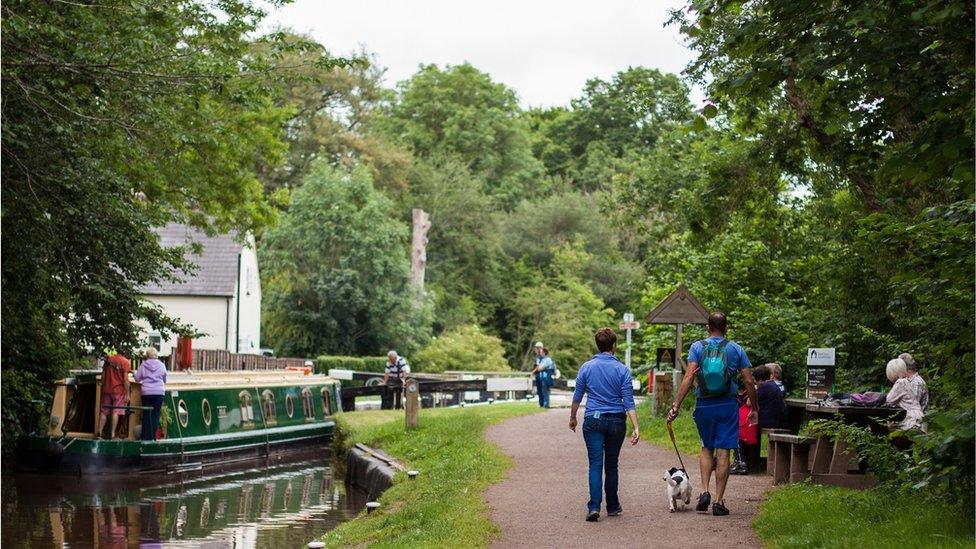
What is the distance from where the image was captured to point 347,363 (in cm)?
4447

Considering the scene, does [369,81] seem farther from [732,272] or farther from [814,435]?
[814,435]

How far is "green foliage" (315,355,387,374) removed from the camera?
44.0 meters

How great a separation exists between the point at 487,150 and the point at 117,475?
1869 inches

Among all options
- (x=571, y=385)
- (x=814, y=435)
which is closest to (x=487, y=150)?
(x=571, y=385)

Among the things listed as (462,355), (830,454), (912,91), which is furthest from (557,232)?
(912,91)

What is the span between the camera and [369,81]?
58.8 meters

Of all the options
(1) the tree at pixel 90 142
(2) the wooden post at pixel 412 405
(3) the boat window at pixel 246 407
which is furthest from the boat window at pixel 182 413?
(2) the wooden post at pixel 412 405

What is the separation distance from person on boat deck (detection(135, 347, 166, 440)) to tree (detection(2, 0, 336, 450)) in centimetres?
196

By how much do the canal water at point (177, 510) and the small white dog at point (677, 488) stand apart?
184 inches

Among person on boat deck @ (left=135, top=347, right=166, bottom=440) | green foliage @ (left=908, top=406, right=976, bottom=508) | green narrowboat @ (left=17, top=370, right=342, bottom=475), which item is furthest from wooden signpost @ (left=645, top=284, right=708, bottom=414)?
green foliage @ (left=908, top=406, right=976, bottom=508)

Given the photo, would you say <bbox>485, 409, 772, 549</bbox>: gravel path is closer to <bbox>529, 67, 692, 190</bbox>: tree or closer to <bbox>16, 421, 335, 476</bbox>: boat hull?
<bbox>16, 421, 335, 476</bbox>: boat hull

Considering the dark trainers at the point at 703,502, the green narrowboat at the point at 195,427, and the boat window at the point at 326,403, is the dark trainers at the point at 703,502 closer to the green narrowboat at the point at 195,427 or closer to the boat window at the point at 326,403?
the green narrowboat at the point at 195,427

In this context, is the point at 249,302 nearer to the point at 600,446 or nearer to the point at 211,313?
the point at 211,313

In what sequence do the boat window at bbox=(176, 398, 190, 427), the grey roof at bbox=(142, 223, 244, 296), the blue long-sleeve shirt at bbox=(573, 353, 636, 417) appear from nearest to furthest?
the blue long-sleeve shirt at bbox=(573, 353, 636, 417)
the boat window at bbox=(176, 398, 190, 427)
the grey roof at bbox=(142, 223, 244, 296)
